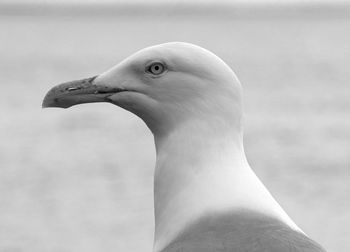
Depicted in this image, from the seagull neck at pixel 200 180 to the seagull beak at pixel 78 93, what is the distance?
11.4 inches

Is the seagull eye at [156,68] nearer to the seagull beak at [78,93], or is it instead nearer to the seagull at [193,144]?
the seagull at [193,144]

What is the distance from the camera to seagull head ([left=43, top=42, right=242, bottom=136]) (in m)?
4.09

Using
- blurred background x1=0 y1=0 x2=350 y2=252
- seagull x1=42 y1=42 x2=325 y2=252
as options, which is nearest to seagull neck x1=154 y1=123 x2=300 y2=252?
seagull x1=42 y1=42 x2=325 y2=252

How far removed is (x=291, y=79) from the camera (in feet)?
126

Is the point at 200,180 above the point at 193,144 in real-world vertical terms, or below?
below

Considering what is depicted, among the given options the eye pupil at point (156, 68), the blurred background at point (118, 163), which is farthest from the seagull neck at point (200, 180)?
the blurred background at point (118, 163)

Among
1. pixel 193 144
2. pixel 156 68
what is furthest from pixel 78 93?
pixel 193 144

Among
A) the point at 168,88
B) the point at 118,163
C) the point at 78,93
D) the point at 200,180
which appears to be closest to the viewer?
the point at 200,180

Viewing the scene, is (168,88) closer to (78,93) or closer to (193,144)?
(193,144)

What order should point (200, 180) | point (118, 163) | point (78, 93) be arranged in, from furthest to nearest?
1. point (118, 163)
2. point (78, 93)
3. point (200, 180)

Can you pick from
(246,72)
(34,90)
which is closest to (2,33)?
(246,72)

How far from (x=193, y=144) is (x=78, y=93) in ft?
1.71

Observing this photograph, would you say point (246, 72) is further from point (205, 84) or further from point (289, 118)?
point (205, 84)

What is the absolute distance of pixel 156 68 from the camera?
4.21 m
